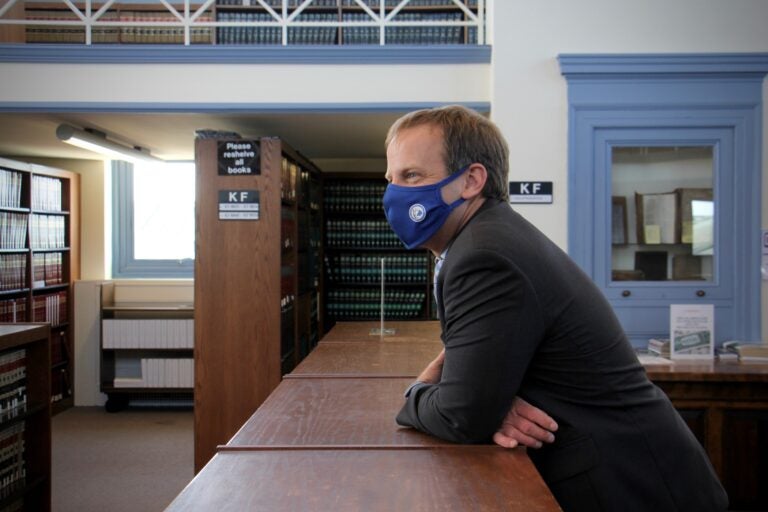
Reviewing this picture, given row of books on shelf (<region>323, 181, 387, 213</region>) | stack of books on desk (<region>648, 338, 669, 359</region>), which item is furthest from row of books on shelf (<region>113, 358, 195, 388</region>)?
Result: stack of books on desk (<region>648, 338, 669, 359</region>)

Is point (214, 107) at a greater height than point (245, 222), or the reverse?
point (214, 107)

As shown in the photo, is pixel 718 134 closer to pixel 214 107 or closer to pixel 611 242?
pixel 611 242

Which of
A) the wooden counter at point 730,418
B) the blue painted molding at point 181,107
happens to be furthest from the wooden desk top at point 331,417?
the blue painted molding at point 181,107

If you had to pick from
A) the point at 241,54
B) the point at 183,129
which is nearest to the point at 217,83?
the point at 241,54

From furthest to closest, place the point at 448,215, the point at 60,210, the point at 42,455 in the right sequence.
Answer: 1. the point at 60,210
2. the point at 42,455
3. the point at 448,215

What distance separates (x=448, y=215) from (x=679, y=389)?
2612mm

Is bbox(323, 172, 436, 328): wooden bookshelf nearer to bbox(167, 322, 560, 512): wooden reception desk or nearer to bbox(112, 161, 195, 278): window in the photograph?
bbox(112, 161, 195, 278): window

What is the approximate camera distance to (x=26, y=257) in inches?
247

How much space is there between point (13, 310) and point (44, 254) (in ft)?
2.45

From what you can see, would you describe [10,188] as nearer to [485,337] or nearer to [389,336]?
[389,336]

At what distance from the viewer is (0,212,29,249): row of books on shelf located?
589cm

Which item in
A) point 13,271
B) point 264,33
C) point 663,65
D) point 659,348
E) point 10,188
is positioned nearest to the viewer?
point 659,348

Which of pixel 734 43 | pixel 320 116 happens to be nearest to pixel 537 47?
pixel 734 43

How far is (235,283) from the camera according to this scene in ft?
14.9
